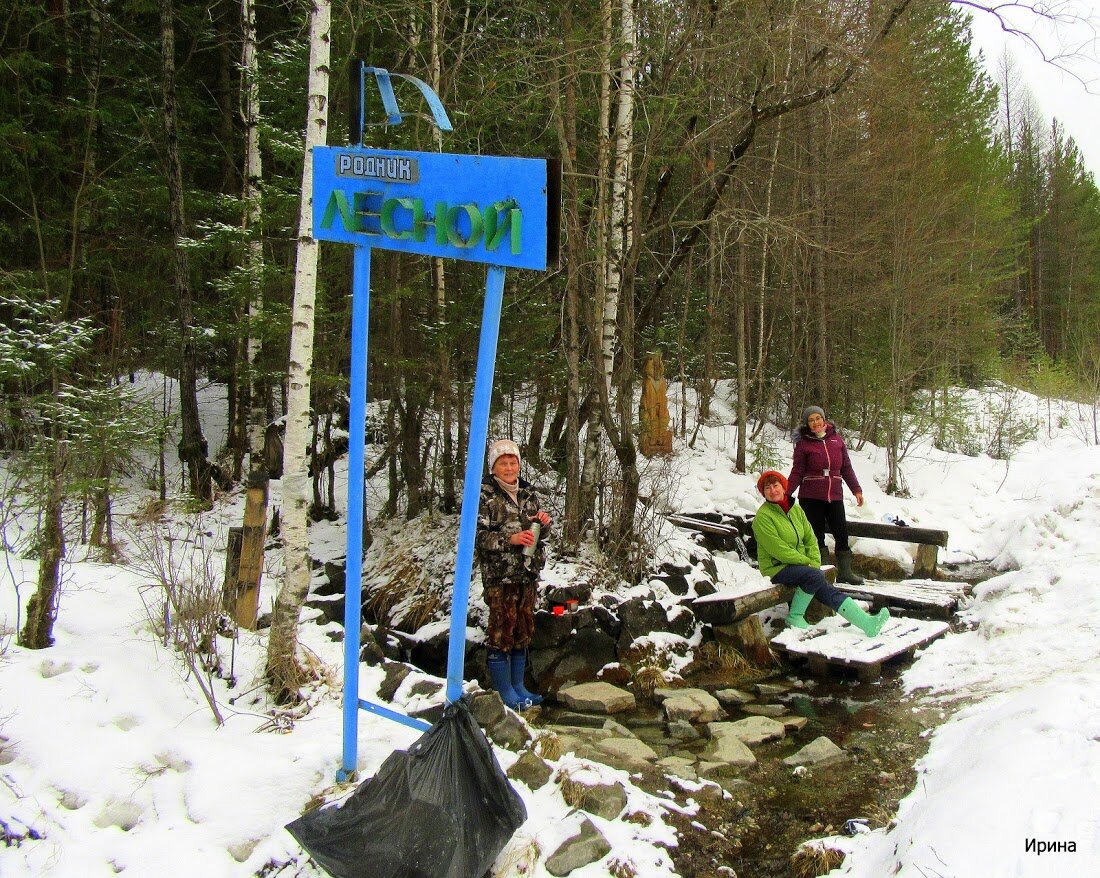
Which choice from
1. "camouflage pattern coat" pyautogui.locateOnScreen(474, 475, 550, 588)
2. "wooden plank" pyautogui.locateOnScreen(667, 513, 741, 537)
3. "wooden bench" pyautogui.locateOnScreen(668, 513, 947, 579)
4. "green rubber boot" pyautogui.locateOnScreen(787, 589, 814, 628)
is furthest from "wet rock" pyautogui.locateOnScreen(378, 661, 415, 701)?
"wooden plank" pyautogui.locateOnScreen(667, 513, 741, 537)

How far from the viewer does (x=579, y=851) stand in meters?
3.21

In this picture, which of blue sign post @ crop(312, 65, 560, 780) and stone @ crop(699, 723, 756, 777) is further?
stone @ crop(699, 723, 756, 777)

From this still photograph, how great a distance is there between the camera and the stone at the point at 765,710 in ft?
17.9

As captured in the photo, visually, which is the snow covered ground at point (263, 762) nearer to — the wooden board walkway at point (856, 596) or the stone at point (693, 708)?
the wooden board walkway at point (856, 596)

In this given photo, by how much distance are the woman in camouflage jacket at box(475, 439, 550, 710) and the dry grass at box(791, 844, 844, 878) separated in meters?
2.28

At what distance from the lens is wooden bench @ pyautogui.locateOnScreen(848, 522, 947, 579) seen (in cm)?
829

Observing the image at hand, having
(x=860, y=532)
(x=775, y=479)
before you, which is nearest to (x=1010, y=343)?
(x=860, y=532)

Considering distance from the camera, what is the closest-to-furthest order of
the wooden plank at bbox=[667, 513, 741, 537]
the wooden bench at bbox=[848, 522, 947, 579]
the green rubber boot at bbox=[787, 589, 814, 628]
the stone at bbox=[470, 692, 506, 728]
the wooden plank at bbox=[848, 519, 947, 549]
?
the stone at bbox=[470, 692, 506, 728]
the green rubber boot at bbox=[787, 589, 814, 628]
the wooden plank at bbox=[848, 519, 947, 549]
the wooden bench at bbox=[848, 522, 947, 579]
the wooden plank at bbox=[667, 513, 741, 537]

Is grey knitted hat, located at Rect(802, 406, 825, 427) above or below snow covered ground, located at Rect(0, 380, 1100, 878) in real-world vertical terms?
above

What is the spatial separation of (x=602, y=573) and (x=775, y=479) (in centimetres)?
189

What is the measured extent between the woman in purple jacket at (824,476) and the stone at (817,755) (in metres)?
3.00

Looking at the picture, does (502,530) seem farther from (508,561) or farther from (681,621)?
(681,621)

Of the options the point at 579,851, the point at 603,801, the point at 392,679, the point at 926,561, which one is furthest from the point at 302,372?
the point at 926,561

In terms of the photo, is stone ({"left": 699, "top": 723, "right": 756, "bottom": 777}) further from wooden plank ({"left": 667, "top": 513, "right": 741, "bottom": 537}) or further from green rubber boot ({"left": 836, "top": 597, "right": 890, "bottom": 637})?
wooden plank ({"left": 667, "top": 513, "right": 741, "bottom": 537})
